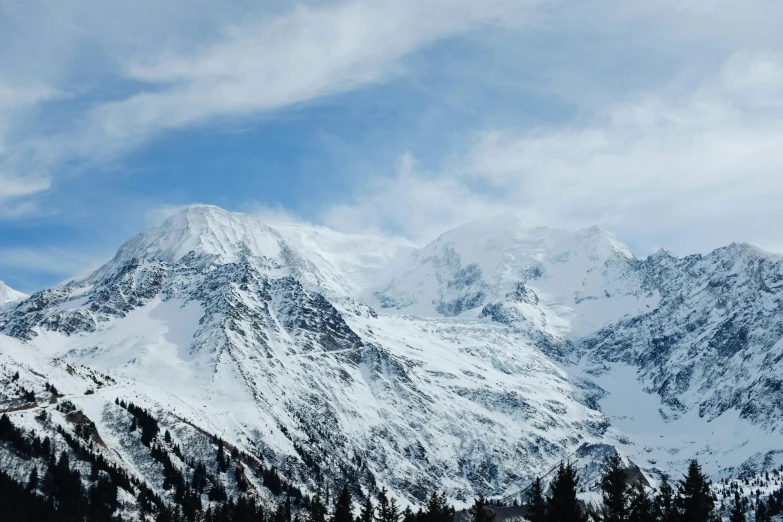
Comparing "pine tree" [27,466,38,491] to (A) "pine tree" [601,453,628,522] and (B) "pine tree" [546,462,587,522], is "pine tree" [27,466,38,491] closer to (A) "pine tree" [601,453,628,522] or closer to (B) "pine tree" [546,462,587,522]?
(A) "pine tree" [601,453,628,522]

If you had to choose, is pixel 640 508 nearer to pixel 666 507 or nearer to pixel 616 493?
pixel 616 493

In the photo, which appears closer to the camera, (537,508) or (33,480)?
(537,508)

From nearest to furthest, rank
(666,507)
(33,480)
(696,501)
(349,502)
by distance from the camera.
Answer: (696,501) → (666,507) → (349,502) → (33,480)

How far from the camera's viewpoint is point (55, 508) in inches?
6895

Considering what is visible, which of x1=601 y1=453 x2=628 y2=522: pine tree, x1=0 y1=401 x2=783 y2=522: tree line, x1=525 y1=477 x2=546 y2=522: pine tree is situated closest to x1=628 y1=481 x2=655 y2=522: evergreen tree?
x1=0 y1=401 x2=783 y2=522: tree line

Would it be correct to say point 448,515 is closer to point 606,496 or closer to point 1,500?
point 606,496

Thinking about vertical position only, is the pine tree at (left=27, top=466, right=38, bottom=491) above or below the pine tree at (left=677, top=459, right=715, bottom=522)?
above

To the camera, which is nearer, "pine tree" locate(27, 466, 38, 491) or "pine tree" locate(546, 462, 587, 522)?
"pine tree" locate(546, 462, 587, 522)

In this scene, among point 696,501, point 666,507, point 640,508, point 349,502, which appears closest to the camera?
point 696,501

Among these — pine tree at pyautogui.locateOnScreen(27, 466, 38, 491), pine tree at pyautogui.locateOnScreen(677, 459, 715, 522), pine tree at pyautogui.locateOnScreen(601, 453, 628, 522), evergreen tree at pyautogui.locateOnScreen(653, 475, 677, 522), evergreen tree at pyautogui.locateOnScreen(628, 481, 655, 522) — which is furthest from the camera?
pine tree at pyautogui.locateOnScreen(27, 466, 38, 491)

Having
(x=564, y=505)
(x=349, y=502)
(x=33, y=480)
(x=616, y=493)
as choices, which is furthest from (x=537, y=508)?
(x=33, y=480)

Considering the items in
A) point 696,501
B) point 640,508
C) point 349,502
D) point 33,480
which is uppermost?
point 33,480

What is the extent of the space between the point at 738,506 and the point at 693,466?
4.64 metres

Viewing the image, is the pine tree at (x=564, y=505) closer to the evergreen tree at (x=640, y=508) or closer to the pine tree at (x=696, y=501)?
the evergreen tree at (x=640, y=508)
